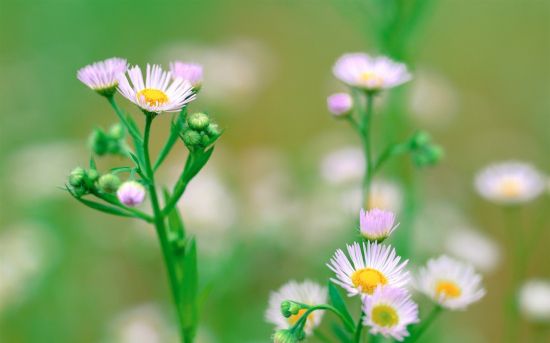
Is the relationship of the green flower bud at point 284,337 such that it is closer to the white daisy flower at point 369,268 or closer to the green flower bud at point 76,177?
the white daisy flower at point 369,268

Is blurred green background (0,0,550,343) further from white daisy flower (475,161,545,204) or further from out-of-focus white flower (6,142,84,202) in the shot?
white daisy flower (475,161,545,204)

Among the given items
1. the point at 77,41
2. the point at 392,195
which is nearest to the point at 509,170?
the point at 392,195

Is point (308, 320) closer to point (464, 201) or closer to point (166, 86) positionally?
point (166, 86)

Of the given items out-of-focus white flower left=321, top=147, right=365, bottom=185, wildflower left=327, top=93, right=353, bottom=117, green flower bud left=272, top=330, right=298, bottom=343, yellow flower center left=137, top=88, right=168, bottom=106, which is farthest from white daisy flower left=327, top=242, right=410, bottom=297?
out-of-focus white flower left=321, top=147, right=365, bottom=185

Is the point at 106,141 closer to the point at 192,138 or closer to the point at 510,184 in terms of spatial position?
the point at 192,138

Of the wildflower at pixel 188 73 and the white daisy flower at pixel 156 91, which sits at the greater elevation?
the wildflower at pixel 188 73

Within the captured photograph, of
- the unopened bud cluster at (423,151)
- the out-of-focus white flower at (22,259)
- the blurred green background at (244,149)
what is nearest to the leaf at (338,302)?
the unopened bud cluster at (423,151)

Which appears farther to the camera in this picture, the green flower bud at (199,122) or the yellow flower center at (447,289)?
the yellow flower center at (447,289)
